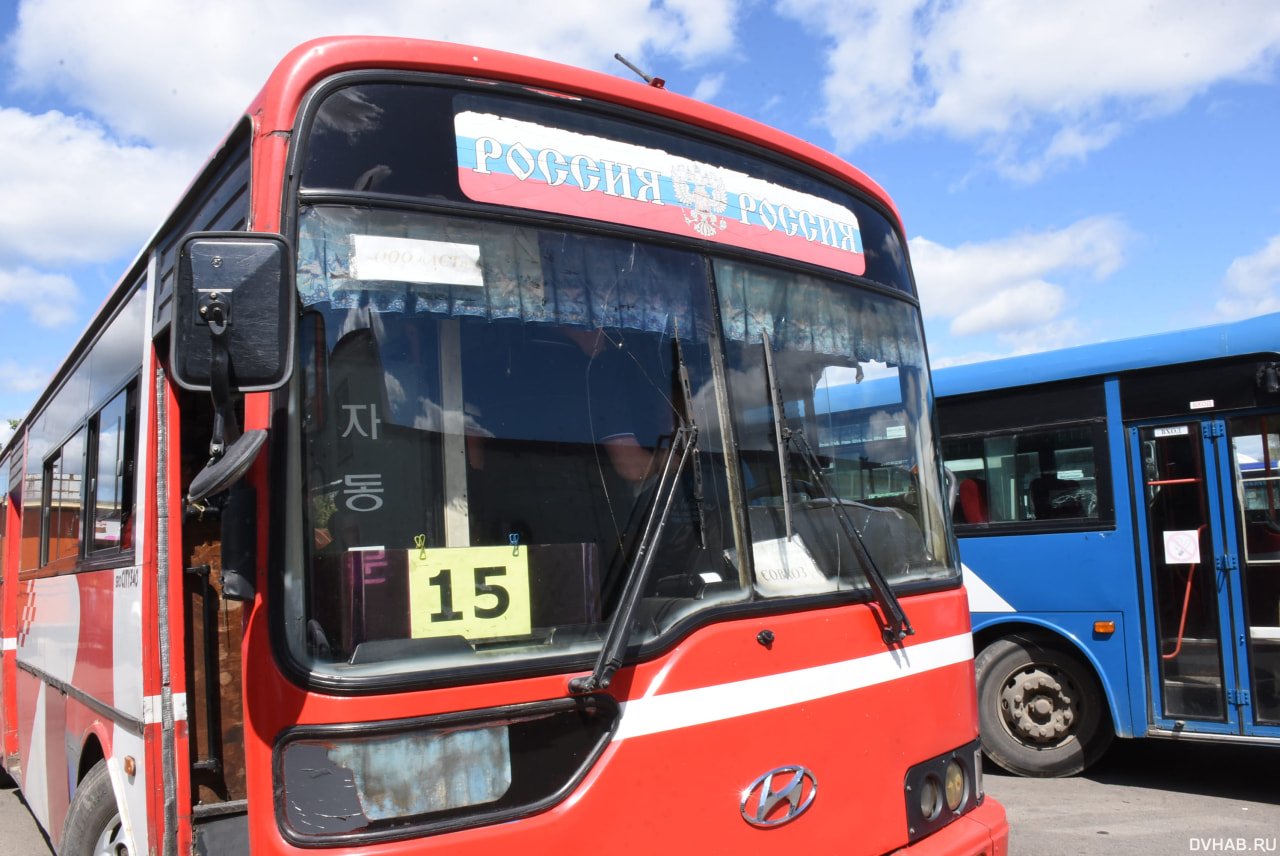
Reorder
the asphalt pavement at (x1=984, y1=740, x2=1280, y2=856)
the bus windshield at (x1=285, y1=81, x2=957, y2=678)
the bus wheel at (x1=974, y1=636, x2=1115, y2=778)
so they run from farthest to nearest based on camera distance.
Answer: the bus wheel at (x1=974, y1=636, x2=1115, y2=778), the asphalt pavement at (x1=984, y1=740, x2=1280, y2=856), the bus windshield at (x1=285, y1=81, x2=957, y2=678)

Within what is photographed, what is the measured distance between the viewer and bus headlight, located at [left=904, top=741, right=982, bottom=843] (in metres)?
2.82

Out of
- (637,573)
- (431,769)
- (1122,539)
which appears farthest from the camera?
(1122,539)

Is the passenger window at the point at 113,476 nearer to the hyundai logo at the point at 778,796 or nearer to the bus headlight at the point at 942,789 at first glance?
the hyundai logo at the point at 778,796

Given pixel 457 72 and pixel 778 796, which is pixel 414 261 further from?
pixel 778 796

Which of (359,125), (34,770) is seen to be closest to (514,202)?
(359,125)

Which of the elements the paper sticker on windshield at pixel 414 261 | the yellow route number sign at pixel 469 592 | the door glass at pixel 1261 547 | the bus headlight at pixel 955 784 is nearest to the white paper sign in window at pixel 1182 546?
the door glass at pixel 1261 547

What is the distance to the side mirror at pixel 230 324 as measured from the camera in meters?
1.89

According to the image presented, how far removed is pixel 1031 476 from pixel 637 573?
512 cm

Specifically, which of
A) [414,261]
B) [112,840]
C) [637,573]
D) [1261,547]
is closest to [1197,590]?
[1261,547]

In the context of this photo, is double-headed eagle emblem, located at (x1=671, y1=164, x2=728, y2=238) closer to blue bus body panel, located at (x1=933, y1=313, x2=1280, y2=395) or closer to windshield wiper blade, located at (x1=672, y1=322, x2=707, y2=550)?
windshield wiper blade, located at (x1=672, y1=322, x2=707, y2=550)

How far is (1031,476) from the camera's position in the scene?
21.9 ft

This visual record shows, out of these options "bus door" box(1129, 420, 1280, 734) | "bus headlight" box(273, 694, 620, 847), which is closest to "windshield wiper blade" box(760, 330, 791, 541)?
"bus headlight" box(273, 694, 620, 847)

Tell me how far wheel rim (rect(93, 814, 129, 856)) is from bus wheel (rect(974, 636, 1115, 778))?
5197 millimetres

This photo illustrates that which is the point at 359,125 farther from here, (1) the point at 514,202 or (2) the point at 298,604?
(2) the point at 298,604
